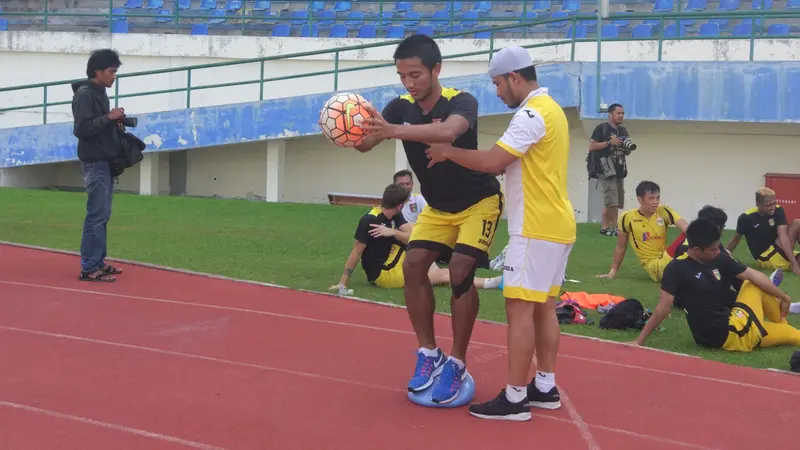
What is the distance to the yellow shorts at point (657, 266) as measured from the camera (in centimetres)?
1074

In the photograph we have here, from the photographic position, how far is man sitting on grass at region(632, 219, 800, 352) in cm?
753

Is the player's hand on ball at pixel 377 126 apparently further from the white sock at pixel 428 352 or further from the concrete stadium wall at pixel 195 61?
the concrete stadium wall at pixel 195 61

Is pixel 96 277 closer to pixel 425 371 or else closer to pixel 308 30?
pixel 425 371

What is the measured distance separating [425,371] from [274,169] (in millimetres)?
15373

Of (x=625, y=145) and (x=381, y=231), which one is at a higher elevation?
(x=625, y=145)

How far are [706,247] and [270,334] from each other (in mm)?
3566

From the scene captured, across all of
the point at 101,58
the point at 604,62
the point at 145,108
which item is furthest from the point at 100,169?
the point at 145,108

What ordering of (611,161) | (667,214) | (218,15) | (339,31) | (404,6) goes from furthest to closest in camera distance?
(404,6)
(218,15)
(339,31)
(611,161)
(667,214)

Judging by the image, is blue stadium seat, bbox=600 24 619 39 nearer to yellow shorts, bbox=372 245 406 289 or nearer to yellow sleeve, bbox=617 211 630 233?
yellow sleeve, bbox=617 211 630 233

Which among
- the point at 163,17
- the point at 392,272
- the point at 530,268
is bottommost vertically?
the point at 392,272

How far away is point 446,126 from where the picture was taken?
5.27m

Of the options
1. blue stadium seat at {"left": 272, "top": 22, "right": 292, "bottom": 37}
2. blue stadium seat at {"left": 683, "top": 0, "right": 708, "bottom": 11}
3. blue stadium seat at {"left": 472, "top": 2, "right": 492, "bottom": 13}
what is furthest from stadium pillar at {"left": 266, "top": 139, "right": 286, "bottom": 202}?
blue stadium seat at {"left": 683, "top": 0, "right": 708, "bottom": 11}

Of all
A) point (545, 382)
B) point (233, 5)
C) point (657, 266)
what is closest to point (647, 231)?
point (657, 266)

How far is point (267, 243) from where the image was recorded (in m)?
12.8
